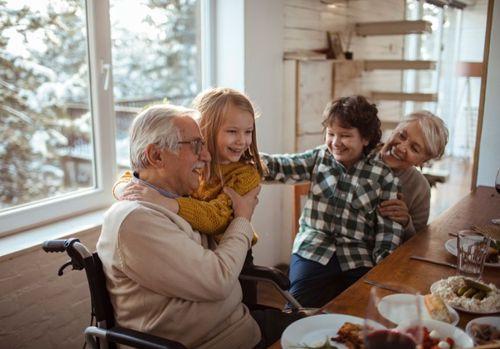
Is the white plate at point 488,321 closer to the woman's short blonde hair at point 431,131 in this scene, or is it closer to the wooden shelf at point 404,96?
the woman's short blonde hair at point 431,131

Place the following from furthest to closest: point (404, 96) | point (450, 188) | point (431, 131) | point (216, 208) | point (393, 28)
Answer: point (450, 188) → point (404, 96) → point (393, 28) → point (431, 131) → point (216, 208)

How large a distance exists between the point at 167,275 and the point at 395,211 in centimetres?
102

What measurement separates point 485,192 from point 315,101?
1.38 metres

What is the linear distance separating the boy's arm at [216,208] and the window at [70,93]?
983mm

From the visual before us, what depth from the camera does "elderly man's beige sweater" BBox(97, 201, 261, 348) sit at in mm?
1354

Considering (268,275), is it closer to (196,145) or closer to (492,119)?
(196,145)

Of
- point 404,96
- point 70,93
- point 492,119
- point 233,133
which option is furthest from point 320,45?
point 233,133

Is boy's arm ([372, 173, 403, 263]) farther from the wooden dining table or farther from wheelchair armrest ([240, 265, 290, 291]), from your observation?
wheelchair armrest ([240, 265, 290, 291])

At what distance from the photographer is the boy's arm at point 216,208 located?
155 centimetres

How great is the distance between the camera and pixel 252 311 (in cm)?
185

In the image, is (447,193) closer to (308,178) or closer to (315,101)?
(315,101)

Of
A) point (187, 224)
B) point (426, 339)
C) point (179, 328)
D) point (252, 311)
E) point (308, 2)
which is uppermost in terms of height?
point (308, 2)

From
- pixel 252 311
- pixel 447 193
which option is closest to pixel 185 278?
pixel 252 311

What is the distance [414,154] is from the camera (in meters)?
2.14
